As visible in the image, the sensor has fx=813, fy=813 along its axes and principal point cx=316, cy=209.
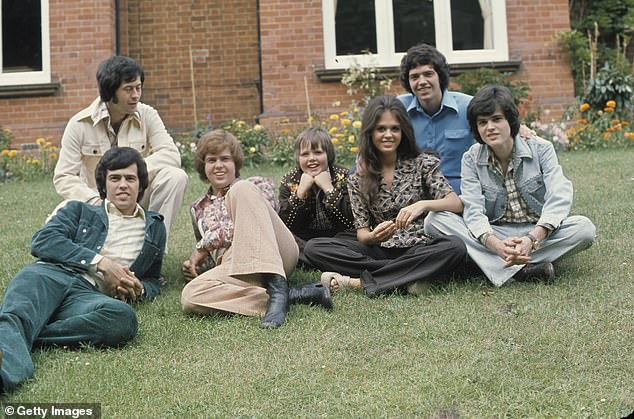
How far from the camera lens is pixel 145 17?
38.6 ft

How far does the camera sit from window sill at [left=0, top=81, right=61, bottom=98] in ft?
35.1

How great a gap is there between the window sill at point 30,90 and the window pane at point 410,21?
4.58 metres

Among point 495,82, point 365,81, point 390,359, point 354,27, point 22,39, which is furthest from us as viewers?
point 22,39

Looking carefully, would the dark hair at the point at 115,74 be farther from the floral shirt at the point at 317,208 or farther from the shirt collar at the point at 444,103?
the shirt collar at the point at 444,103

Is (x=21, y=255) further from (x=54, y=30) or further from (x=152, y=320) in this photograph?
(x=54, y=30)

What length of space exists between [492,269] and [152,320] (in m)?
1.80

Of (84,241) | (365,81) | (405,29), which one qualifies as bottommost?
(84,241)

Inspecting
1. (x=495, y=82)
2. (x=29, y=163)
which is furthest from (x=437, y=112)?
(x=29, y=163)

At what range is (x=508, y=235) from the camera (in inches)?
177

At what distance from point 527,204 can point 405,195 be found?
26.8 inches

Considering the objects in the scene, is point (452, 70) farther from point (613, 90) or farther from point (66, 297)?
point (66, 297)

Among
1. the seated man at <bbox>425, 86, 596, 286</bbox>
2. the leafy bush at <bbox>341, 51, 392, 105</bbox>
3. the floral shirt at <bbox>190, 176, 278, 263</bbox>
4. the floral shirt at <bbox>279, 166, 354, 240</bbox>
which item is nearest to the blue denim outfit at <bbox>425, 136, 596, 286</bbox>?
the seated man at <bbox>425, 86, 596, 286</bbox>

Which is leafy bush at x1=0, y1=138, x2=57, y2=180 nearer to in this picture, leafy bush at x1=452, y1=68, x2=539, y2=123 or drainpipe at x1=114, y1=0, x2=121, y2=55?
drainpipe at x1=114, y1=0, x2=121, y2=55

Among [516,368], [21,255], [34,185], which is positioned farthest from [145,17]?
[516,368]
